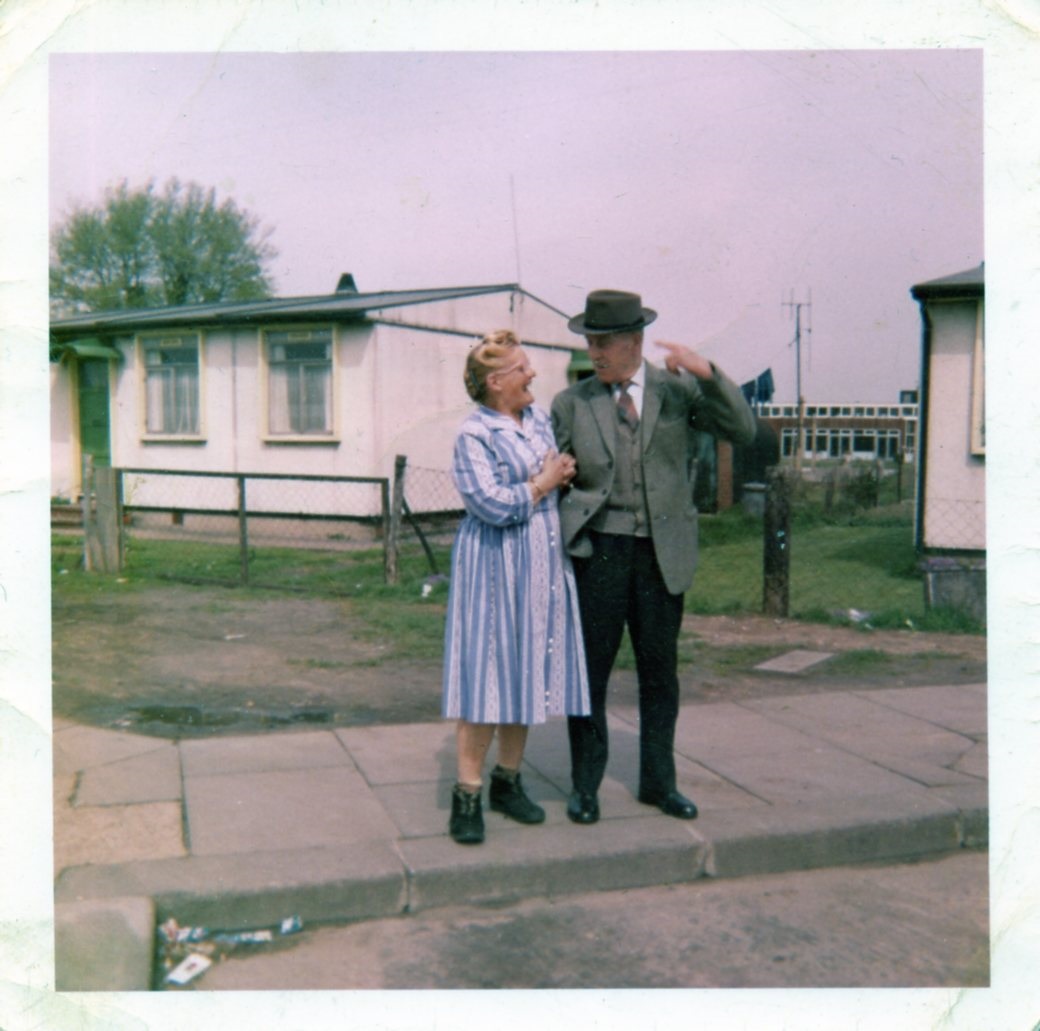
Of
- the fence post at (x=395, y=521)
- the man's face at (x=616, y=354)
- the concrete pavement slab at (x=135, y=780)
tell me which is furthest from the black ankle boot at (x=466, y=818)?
the fence post at (x=395, y=521)

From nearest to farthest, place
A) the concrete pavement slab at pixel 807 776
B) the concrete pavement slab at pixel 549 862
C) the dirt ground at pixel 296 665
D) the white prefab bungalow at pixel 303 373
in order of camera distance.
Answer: the concrete pavement slab at pixel 549 862, the concrete pavement slab at pixel 807 776, the dirt ground at pixel 296 665, the white prefab bungalow at pixel 303 373

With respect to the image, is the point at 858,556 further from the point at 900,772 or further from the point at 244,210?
the point at 244,210

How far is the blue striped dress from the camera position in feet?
12.2

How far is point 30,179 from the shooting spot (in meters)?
3.09

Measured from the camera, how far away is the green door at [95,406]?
52.4ft

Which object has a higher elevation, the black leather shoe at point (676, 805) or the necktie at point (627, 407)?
the necktie at point (627, 407)

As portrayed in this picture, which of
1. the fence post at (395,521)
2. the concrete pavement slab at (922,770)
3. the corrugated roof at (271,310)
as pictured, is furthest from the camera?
the corrugated roof at (271,310)

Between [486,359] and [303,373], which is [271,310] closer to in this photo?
[303,373]

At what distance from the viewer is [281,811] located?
409cm

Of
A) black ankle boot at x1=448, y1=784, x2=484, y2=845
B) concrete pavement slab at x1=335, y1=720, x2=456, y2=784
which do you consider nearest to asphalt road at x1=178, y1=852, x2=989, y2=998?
black ankle boot at x1=448, y1=784, x2=484, y2=845

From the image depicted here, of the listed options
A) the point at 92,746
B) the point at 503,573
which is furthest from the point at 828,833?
the point at 92,746

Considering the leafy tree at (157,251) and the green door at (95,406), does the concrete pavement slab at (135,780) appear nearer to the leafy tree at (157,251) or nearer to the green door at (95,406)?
the leafy tree at (157,251)

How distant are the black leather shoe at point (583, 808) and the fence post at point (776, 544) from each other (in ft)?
15.5

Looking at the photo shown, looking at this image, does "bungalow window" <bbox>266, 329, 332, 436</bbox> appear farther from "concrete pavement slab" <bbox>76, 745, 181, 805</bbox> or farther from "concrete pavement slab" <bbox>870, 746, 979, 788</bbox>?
"concrete pavement slab" <bbox>870, 746, 979, 788</bbox>
